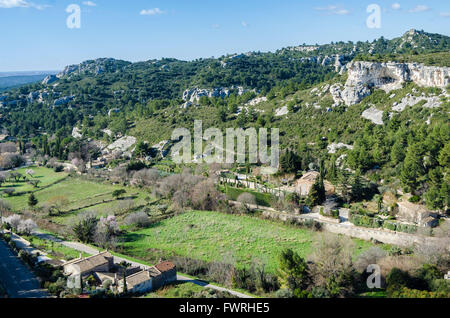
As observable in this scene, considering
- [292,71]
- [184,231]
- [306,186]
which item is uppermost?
[292,71]

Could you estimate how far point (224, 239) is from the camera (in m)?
26.2

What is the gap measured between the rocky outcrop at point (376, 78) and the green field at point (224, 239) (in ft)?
92.2

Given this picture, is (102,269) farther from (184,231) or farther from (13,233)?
(13,233)

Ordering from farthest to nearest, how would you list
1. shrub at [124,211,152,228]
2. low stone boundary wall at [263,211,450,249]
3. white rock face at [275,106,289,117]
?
1. white rock face at [275,106,289,117]
2. shrub at [124,211,152,228]
3. low stone boundary wall at [263,211,450,249]

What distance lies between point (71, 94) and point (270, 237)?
77.8 m

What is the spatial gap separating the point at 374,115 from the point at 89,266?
37.9 m

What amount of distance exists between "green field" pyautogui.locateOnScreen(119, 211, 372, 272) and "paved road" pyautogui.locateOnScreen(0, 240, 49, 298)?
6.53m

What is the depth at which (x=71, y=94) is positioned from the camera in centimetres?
8800

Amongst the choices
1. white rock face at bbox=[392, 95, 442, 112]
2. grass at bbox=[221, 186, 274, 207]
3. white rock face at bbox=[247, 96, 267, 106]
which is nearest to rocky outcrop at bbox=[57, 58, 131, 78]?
white rock face at bbox=[247, 96, 267, 106]

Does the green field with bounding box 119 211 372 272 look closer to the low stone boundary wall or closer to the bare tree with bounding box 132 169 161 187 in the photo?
the low stone boundary wall

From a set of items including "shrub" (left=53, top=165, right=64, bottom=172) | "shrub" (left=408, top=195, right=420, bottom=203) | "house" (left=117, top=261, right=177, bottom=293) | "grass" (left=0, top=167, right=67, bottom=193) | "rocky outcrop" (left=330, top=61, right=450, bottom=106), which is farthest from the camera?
"shrub" (left=53, top=165, right=64, bottom=172)

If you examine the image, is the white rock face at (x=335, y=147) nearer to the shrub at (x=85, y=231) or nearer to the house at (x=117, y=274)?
the house at (x=117, y=274)

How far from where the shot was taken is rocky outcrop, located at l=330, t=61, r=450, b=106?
44138mm
